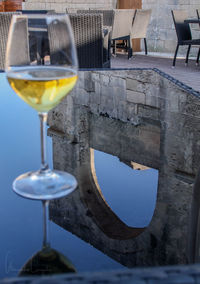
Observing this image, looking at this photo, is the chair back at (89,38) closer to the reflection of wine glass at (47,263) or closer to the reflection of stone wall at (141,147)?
the reflection of stone wall at (141,147)

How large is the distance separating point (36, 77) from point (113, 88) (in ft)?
2.48

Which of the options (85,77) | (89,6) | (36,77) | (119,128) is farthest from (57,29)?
(89,6)

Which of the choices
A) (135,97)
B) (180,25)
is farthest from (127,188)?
(180,25)

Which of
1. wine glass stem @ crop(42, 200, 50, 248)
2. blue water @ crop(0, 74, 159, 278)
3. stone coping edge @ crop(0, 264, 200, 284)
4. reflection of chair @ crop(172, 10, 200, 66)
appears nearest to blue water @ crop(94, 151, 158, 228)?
blue water @ crop(0, 74, 159, 278)

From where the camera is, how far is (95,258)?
53 cm

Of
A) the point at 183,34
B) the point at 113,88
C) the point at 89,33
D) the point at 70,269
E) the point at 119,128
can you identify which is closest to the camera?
the point at 70,269

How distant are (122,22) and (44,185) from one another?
798 centimetres

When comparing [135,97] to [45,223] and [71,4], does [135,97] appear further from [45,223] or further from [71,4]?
[71,4]

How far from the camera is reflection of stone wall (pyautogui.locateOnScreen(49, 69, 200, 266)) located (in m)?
0.61

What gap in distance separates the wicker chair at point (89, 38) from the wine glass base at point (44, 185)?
11.1 ft

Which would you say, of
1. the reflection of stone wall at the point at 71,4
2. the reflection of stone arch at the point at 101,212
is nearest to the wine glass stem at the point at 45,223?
the reflection of stone arch at the point at 101,212

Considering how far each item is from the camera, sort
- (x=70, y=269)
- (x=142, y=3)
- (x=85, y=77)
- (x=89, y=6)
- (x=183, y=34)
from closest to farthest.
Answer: (x=70, y=269) → (x=85, y=77) → (x=183, y=34) → (x=142, y=3) → (x=89, y=6)

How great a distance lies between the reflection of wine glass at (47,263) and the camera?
1.53ft

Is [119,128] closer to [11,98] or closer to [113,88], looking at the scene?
[113,88]
